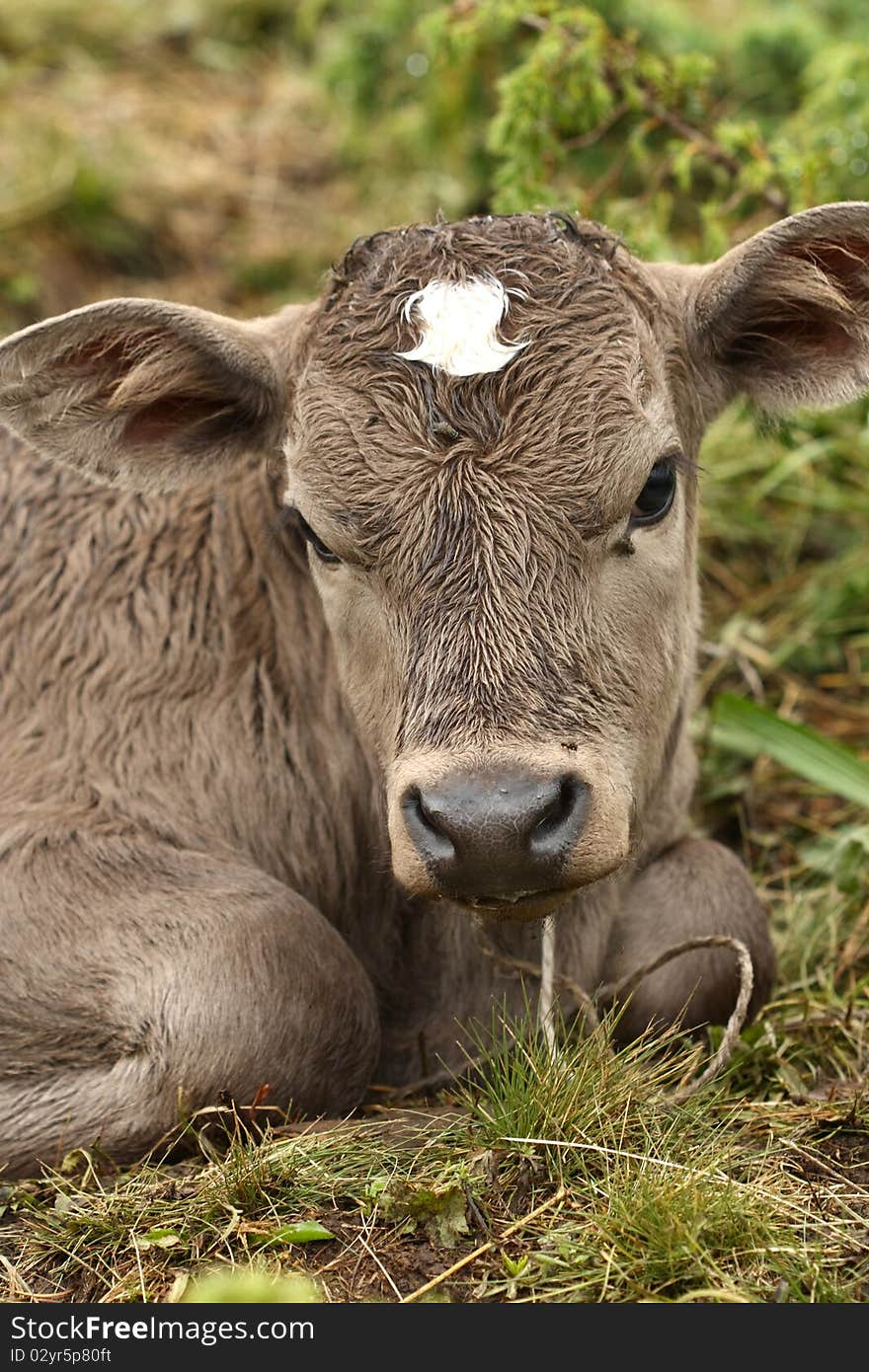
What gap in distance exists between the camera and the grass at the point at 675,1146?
3.76 m

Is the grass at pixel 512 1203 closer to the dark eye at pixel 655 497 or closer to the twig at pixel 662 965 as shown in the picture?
the twig at pixel 662 965

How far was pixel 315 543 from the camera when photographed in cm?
462

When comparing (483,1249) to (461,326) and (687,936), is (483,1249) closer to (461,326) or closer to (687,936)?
(687,936)

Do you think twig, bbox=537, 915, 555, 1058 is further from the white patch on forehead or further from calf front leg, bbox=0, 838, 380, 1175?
the white patch on forehead

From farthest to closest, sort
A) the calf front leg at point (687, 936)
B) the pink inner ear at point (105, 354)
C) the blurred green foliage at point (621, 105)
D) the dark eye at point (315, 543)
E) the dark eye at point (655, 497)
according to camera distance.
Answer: the blurred green foliage at point (621, 105)
the calf front leg at point (687, 936)
the pink inner ear at point (105, 354)
the dark eye at point (315, 543)
the dark eye at point (655, 497)

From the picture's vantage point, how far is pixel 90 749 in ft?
16.6

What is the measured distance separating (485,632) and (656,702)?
29.7 inches

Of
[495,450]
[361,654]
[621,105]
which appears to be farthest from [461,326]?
[621,105]

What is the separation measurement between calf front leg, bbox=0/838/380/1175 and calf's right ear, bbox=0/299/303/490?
44.5 inches

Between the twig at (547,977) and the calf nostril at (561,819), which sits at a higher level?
the calf nostril at (561,819)

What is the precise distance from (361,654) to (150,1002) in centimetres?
111

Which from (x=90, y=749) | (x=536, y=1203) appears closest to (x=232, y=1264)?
(x=536, y=1203)

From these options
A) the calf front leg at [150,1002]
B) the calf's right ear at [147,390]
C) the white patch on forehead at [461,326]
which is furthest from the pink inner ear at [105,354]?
the calf front leg at [150,1002]
